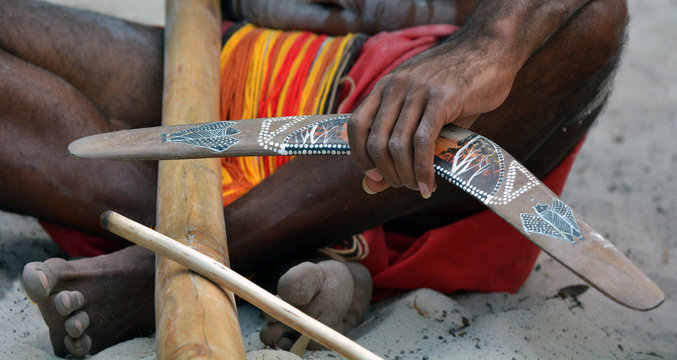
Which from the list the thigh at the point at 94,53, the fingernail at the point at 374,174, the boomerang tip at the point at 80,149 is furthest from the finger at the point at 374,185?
the thigh at the point at 94,53

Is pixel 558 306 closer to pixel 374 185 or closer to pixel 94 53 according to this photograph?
pixel 374 185

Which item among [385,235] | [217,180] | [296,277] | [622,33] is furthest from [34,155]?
[622,33]

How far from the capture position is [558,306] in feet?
4.79

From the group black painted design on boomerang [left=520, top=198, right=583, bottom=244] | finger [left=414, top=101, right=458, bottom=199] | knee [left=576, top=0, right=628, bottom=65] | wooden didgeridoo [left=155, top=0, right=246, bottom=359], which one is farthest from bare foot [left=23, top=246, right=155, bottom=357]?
knee [left=576, top=0, right=628, bottom=65]

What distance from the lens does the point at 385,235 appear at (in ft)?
5.28

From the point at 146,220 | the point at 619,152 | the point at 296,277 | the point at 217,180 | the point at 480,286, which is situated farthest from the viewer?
the point at 619,152

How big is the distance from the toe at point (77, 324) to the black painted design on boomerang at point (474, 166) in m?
0.58

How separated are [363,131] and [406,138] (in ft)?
0.20

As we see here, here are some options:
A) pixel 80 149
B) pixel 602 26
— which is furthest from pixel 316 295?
pixel 602 26

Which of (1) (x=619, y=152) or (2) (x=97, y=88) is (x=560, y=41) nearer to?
(2) (x=97, y=88)

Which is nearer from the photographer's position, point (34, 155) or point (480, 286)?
point (34, 155)

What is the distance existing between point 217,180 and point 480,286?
62 cm

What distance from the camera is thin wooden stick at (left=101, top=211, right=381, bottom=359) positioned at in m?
0.90

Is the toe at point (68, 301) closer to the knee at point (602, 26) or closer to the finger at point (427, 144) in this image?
the finger at point (427, 144)
